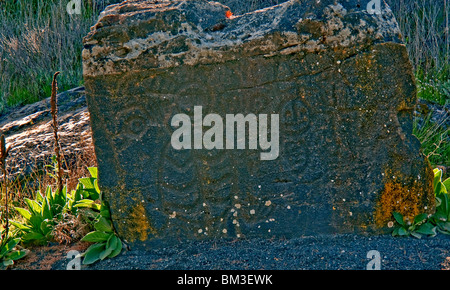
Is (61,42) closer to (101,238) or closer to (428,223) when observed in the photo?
(101,238)

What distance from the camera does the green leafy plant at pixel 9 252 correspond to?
2998 mm

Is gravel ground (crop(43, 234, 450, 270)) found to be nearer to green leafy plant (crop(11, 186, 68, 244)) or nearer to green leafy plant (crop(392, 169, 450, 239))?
green leafy plant (crop(392, 169, 450, 239))

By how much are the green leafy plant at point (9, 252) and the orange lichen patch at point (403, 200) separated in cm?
210

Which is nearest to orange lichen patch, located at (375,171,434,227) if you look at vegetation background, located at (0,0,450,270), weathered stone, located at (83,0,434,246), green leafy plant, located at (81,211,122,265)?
weathered stone, located at (83,0,434,246)

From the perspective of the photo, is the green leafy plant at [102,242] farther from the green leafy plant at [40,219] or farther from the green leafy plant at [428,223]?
the green leafy plant at [428,223]

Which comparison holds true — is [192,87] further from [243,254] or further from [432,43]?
[432,43]

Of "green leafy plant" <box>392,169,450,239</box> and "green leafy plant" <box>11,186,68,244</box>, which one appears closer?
"green leafy plant" <box>392,169,450,239</box>

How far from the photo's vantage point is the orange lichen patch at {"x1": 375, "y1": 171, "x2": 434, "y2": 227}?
2.92 metres

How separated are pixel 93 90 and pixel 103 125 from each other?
0.67ft

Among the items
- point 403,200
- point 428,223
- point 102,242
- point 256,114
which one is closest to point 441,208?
point 428,223

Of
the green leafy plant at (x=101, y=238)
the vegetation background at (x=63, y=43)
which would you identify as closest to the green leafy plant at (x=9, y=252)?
the green leafy plant at (x=101, y=238)

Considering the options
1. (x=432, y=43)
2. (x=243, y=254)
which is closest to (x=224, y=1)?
(x=432, y=43)

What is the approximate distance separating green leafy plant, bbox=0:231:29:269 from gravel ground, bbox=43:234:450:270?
24 cm

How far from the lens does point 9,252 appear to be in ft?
10.0
